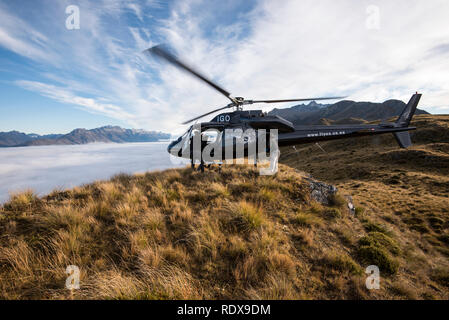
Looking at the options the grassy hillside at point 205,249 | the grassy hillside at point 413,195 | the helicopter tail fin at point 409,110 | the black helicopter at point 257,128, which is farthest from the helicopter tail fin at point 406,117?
the grassy hillside at point 205,249

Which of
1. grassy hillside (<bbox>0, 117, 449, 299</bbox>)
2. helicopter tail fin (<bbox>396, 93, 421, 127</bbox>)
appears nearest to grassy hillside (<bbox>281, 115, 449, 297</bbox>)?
grassy hillside (<bbox>0, 117, 449, 299</bbox>)

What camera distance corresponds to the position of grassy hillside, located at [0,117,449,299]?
2.73 m

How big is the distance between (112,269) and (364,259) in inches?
223

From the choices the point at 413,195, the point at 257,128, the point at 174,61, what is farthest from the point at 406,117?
the point at 174,61

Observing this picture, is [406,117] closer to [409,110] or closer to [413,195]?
[409,110]

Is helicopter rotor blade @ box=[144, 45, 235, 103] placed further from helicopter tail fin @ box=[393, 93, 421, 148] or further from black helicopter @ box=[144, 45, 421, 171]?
helicopter tail fin @ box=[393, 93, 421, 148]

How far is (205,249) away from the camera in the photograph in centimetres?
354

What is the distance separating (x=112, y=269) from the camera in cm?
288

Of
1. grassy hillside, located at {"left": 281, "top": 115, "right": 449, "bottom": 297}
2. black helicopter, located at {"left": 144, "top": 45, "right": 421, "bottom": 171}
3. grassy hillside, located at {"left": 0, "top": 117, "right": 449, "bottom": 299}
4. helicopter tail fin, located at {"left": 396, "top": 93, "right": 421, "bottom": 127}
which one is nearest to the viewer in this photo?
grassy hillside, located at {"left": 0, "top": 117, "right": 449, "bottom": 299}

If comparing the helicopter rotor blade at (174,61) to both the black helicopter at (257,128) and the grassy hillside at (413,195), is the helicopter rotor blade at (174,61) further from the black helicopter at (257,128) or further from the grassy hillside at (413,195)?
the grassy hillside at (413,195)

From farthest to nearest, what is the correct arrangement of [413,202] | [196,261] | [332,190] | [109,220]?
[413,202]
[332,190]
[109,220]
[196,261]

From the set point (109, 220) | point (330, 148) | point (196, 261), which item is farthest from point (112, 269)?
point (330, 148)
